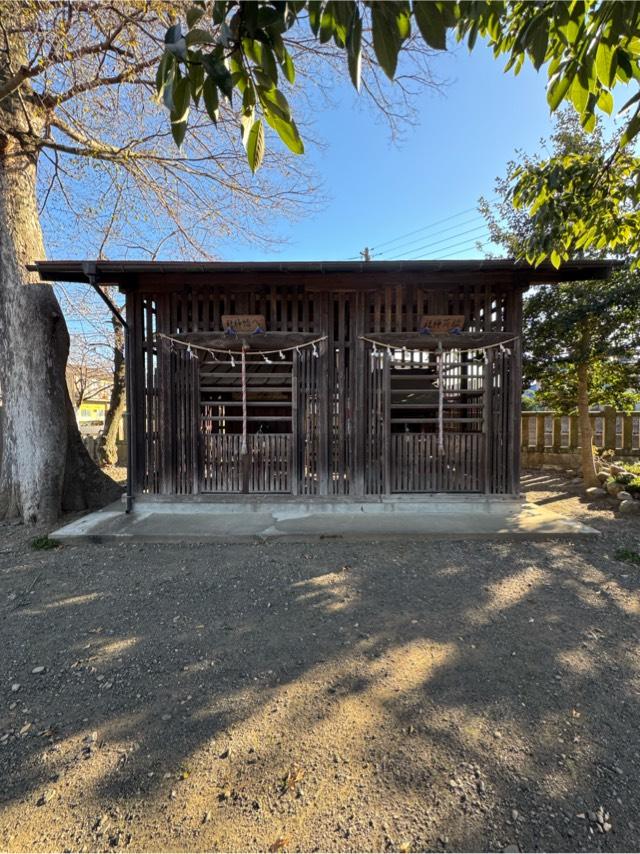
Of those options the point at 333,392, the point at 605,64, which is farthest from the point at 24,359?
the point at 605,64

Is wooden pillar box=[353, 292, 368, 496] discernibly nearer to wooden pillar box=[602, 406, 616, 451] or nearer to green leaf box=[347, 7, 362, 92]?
green leaf box=[347, 7, 362, 92]

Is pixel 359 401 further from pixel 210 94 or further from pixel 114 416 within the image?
pixel 114 416

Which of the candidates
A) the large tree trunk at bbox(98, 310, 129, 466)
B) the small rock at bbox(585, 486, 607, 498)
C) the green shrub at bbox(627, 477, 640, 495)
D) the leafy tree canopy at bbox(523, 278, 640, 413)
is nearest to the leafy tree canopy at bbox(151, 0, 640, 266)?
the leafy tree canopy at bbox(523, 278, 640, 413)

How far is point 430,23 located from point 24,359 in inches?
227

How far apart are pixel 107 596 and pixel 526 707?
294 cm

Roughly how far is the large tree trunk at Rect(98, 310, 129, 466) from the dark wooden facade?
18.9 ft

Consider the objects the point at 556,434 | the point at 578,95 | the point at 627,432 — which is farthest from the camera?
the point at 556,434

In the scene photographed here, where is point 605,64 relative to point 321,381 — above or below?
above

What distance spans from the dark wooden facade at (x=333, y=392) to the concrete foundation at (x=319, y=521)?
18 centimetres

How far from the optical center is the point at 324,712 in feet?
5.79

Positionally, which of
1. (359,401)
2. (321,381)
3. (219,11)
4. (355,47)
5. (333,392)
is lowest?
(359,401)

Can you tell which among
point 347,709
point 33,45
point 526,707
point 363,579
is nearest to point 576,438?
point 363,579

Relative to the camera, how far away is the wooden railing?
782 cm

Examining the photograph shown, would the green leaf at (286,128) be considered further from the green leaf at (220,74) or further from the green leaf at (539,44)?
the green leaf at (539,44)
